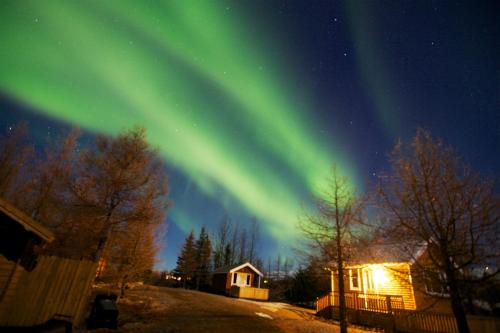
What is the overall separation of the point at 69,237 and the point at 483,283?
18.8m

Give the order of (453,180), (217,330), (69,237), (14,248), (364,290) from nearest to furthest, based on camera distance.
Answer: (453,180) → (14,248) → (217,330) → (69,237) → (364,290)

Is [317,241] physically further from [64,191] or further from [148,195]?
[64,191]

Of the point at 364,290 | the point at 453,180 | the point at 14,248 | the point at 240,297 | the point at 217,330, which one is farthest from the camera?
the point at 240,297

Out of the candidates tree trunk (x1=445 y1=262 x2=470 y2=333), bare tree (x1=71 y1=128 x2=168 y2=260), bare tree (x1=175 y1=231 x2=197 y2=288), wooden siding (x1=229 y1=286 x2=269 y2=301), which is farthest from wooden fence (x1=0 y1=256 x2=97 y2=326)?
bare tree (x1=175 y1=231 x2=197 y2=288)

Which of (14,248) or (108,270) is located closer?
(14,248)

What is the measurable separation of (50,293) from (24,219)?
3004mm

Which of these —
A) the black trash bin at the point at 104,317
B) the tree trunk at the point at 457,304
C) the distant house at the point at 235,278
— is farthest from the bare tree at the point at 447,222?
the distant house at the point at 235,278

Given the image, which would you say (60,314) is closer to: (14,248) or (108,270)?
(14,248)

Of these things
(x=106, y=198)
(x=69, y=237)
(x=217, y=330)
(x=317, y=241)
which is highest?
(x=106, y=198)

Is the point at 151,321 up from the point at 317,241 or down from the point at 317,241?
down

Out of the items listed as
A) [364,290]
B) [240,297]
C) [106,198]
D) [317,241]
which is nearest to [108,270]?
[106,198]

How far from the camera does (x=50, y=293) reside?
8.45 meters

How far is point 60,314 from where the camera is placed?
855 cm

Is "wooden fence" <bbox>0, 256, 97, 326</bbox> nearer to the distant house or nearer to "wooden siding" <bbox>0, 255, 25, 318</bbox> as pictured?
"wooden siding" <bbox>0, 255, 25, 318</bbox>
